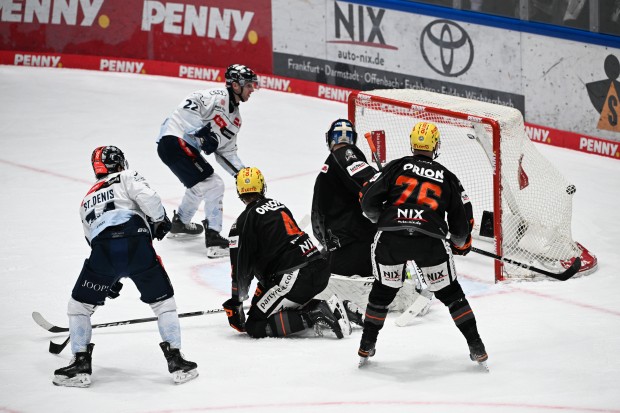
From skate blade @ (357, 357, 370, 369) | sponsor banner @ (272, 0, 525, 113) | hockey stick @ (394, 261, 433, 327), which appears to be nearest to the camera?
skate blade @ (357, 357, 370, 369)

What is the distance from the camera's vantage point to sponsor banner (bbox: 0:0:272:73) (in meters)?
13.5

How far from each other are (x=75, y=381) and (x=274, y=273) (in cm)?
135

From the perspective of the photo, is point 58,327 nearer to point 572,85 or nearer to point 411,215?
point 411,215

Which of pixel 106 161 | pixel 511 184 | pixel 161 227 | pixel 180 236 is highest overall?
pixel 106 161

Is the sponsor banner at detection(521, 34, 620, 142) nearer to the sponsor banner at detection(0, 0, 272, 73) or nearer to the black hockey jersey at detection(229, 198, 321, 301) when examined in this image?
the sponsor banner at detection(0, 0, 272, 73)

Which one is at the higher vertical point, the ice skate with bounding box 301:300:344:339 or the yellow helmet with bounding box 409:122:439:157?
the yellow helmet with bounding box 409:122:439:157

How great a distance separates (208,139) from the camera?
855 cm

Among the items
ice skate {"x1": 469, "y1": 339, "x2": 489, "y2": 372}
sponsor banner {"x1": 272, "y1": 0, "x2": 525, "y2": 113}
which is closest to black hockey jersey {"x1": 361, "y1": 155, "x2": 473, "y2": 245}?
ice skate {"x1": 469, "y1": 339, "x2": 489, "y2": 372}

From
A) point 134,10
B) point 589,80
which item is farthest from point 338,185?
point 134,10

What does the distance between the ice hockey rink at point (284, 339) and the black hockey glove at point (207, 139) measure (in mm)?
845

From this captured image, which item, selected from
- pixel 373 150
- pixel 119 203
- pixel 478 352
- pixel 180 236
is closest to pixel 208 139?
pixel 180 236

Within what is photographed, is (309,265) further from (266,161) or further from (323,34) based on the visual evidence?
(323,34)

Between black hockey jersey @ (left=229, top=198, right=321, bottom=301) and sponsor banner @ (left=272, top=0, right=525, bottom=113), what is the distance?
558 cm

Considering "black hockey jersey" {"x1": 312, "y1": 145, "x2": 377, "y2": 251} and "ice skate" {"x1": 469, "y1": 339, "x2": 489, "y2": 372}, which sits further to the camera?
"black hockey jersey" {"x1": 312, "y1": 145, "x2": 377, "y2": 251}
